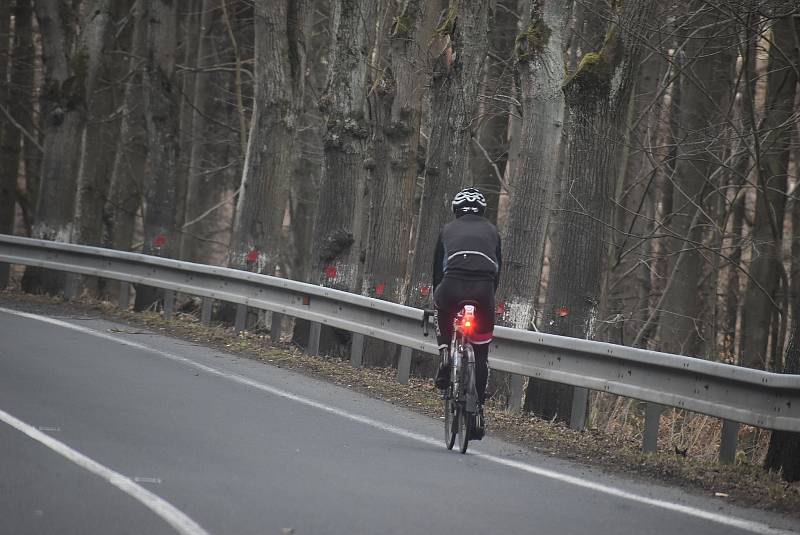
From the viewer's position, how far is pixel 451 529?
269 inches

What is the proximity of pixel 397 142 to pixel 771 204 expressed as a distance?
19.7 feet

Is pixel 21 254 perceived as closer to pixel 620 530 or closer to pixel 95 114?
pixel 95 114

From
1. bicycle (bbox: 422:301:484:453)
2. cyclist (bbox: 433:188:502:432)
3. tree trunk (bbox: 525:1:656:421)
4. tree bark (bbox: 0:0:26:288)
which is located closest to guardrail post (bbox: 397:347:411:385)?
tree trunk (bbox: 525:1:656:421)

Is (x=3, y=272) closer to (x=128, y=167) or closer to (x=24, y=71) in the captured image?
(x=128, y=167)

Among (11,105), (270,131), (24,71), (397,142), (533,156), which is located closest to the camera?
(533,156)

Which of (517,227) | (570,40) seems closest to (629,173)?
(570,40)

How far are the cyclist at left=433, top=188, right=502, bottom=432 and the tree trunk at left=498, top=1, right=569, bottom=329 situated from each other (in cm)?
416

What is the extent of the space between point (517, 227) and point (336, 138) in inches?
147

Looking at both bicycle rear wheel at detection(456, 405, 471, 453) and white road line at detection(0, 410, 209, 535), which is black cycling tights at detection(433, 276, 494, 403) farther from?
white road line at detection(0, 410, 209, 535)

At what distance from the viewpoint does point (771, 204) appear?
19672mm

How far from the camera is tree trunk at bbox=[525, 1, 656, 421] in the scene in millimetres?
12336

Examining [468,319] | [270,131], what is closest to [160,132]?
[270,131]

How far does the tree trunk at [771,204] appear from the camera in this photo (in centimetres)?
1886

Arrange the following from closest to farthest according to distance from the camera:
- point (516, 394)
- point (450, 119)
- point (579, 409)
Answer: point (579, 409), point (516, 394), point (450, 119)
